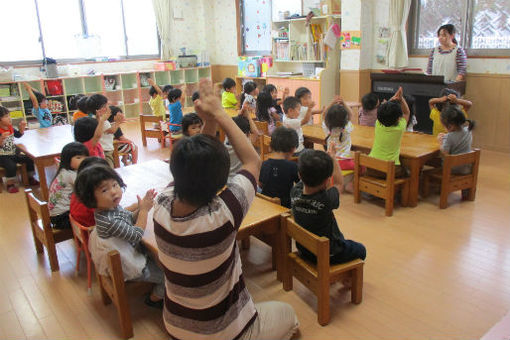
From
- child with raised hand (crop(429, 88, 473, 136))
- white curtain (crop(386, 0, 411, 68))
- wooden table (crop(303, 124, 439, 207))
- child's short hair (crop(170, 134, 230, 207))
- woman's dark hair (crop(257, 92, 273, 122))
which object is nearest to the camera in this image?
child's short hair (crop(170, 134, 230, 207))

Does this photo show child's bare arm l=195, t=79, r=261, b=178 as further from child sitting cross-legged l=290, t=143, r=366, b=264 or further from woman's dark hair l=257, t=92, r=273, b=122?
woman's dark hair l=257, t=92, r=273, b=122

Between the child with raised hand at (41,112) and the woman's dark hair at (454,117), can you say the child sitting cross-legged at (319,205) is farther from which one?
the child with raised hand at (41,112)

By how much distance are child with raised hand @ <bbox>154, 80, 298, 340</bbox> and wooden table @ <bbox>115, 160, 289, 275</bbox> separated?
1.88 ft

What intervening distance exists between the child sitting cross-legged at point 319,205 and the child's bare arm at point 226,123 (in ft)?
2.19

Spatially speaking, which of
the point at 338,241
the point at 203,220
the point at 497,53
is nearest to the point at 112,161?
the point at 338,241

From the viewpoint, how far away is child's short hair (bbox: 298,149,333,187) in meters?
2.07

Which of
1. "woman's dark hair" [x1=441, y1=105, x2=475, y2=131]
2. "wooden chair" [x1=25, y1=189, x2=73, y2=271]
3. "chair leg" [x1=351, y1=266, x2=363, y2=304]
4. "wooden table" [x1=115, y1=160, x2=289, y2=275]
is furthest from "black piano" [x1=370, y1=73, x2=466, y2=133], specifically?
"wooden chair" [x1=25, y1=189, x2=73, y2=271]

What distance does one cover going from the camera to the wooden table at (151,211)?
2109 mm

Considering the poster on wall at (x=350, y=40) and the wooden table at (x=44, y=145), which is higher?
the poster on wall at (x=350, y=40)

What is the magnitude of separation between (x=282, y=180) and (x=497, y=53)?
13.1ft

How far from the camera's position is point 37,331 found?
2.20m

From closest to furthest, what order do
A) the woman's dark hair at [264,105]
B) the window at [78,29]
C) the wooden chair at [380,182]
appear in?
the wooden chair at [380,182], the woman's dark hair at [264,105], the window at [78,29]

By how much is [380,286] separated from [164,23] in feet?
26.4

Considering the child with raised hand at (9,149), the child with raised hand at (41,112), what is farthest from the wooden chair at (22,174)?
the child with raised hand at (41,112)
